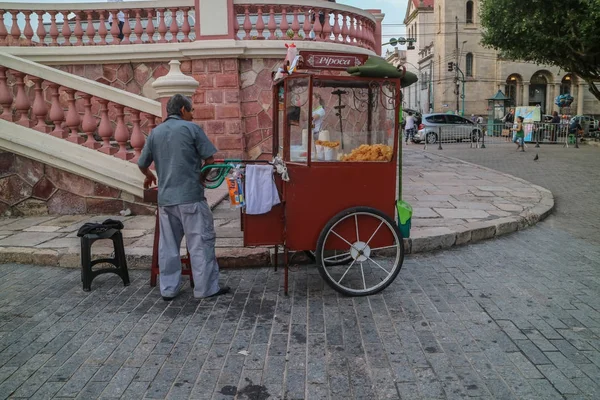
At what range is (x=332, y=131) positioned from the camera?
4621 millimetres

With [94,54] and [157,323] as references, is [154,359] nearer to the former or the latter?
[157,323]

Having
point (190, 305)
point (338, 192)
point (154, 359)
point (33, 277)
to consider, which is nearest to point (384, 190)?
point (338, 192)

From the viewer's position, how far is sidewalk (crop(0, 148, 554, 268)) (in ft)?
18.3

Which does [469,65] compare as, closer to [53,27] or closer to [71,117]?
[53,27]

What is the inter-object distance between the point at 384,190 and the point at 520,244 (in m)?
2.79

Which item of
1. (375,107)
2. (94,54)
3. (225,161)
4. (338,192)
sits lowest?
(338,192)

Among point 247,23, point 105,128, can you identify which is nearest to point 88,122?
point 105,128

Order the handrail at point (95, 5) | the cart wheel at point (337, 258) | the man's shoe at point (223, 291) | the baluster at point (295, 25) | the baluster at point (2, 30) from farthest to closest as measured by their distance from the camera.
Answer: the baluster at point (295, 25) < the baluster at point (2, 30) < the handrail at point (95, 5) < the cart wheel at point (337, 258) < the man's shoe at point (223, 291)

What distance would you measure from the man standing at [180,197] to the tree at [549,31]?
51.6 ft

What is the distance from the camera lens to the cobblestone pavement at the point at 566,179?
7629 millimetres

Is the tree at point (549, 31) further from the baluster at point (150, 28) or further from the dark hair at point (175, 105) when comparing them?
the dark hair at point (175, 105)

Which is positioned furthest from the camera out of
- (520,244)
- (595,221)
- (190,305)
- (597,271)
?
(595,221)

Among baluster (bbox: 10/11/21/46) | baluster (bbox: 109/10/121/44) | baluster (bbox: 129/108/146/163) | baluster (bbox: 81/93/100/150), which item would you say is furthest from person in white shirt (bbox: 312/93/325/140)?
baluster (bbox: 10/11/21/46)

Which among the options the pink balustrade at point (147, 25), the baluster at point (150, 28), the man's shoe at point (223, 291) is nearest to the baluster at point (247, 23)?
the pink balustrade at point (147, 25)
